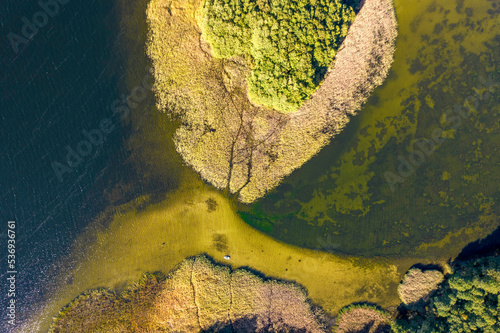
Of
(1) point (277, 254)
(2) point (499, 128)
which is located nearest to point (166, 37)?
(1) point (277, 254)

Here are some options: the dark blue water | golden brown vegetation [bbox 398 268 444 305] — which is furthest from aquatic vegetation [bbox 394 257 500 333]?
the dark blue water

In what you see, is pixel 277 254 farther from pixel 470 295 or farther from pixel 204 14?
pixel 204 14

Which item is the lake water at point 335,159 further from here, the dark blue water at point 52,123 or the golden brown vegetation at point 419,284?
the golden brown vegetation at point 419,284
